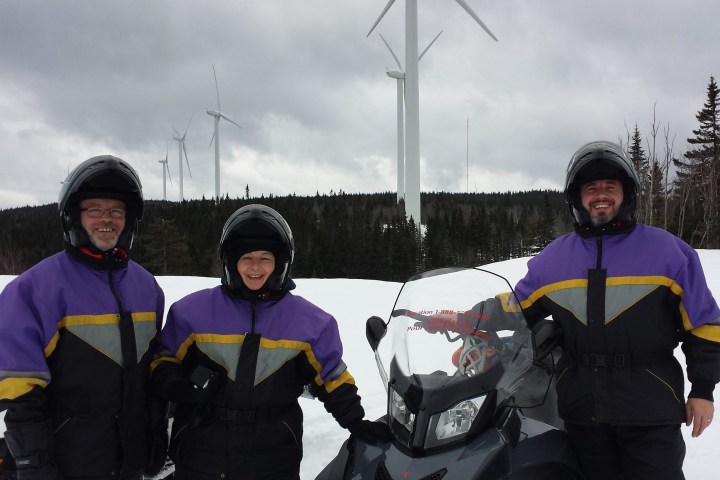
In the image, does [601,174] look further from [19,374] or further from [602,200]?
[19,374]

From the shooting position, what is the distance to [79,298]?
268 cm

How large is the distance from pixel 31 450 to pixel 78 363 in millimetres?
411

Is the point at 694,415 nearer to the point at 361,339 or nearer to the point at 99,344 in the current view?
the point at 99,344

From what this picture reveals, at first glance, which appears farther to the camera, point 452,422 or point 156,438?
point 156,438

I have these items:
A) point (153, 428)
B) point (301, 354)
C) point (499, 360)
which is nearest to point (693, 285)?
point (499, 360)

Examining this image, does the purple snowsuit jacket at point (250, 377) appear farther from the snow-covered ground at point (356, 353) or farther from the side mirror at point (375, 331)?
the snow-covered ground at point (356, 353)

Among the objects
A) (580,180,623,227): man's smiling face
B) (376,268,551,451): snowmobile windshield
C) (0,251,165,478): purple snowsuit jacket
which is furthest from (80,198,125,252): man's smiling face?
(580,180,623,227): man's smiling face

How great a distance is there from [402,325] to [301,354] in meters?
0.70

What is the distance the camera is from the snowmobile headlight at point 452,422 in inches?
86.4

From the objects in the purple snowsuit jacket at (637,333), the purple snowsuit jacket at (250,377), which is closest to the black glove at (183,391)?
the purple snowsuit jacket at (250,377)

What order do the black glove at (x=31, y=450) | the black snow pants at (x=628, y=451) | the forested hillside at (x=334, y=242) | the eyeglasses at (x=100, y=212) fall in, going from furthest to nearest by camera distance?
the forested hillside at (x=334, y=242), the eyeglasses at (x=100, y=212), the black snow pants at (x=628, y=451), the black glove at (x=31, y=450)

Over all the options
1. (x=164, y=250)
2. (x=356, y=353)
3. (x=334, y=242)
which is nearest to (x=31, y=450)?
(x=356, y=353)

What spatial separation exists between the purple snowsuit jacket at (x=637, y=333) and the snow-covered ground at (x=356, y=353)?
1868 millimetres

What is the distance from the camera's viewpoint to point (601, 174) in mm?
2961
